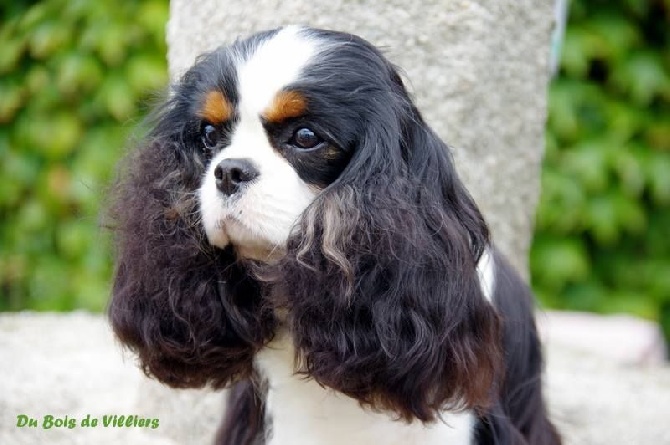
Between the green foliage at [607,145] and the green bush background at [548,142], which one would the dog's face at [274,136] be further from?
the green foliage at [607,145]

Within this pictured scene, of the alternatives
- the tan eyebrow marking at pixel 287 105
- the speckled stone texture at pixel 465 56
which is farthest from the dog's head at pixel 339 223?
the speckled stone texture at pixel 465 56

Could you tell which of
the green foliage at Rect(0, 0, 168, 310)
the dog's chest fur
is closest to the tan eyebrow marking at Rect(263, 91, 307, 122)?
the dog's chest fur

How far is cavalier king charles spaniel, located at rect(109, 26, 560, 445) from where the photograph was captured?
1879 millimetres

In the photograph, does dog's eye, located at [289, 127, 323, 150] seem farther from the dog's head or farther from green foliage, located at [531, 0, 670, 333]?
green foliage, located at [531, 0, 670, 333]

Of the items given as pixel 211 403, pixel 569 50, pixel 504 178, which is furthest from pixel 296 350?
pixel 569 50

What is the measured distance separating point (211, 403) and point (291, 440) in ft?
2.19

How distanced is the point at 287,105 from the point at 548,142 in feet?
9.05

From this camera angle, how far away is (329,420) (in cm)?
213

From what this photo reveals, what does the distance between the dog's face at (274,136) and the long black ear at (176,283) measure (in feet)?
0.40

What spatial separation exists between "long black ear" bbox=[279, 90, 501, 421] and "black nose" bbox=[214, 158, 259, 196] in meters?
0.12

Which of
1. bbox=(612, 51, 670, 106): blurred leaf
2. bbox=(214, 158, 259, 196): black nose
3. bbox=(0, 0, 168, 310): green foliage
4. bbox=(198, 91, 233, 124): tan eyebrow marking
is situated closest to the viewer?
bbox=(214, 158, 259, 196): black nose

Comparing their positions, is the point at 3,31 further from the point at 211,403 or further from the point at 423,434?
the point at 423,434

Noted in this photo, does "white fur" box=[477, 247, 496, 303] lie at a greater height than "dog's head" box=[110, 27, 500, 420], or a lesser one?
lesser

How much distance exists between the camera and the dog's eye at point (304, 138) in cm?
189
